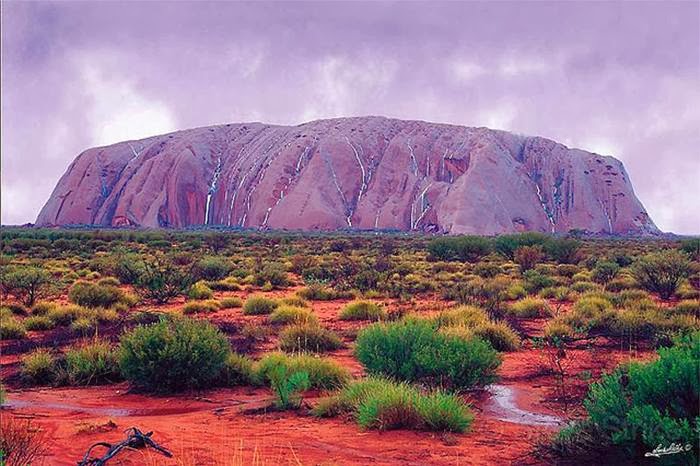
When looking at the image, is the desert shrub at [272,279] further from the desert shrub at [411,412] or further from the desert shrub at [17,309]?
the desert shrub at [411,412]

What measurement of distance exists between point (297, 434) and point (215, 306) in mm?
11959

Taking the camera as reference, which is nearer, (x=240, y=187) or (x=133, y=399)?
(x=133, y=399)

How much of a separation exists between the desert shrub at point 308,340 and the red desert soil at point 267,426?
1.27 meters

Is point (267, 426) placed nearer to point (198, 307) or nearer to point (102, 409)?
point (102, 409)

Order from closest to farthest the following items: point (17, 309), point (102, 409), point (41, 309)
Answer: point (102, 409) < point (41, 309) < point (17, 309)

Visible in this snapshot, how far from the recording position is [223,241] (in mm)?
55281

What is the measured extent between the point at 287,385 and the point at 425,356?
1862 mm

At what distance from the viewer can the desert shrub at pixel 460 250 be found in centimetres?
3870

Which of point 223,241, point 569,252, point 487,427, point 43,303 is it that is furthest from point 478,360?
→ point 223,241

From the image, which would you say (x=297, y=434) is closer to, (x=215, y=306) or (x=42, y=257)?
(x=215, y=306)

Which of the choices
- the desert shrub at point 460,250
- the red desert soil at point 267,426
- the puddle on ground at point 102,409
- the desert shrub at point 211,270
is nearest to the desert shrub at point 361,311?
the red desert soil at point 267,426

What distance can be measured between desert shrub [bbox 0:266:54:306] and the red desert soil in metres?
9.12

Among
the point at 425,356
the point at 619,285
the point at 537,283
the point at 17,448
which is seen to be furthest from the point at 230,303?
the point at 17,448

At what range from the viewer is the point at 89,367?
1065 cm
